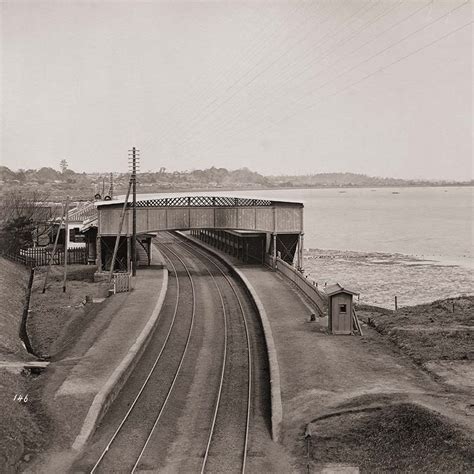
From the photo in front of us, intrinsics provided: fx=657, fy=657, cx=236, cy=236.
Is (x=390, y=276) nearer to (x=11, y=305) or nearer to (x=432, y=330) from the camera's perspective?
(x=432, y=330)

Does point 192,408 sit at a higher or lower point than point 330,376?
lower

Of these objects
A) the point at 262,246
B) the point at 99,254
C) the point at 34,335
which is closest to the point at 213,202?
the point at 262,246

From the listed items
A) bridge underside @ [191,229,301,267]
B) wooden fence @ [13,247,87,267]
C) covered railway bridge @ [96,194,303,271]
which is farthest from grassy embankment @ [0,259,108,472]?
bridge underside @ [191,229,301,267]

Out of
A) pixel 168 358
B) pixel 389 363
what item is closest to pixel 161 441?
pixel 168 358

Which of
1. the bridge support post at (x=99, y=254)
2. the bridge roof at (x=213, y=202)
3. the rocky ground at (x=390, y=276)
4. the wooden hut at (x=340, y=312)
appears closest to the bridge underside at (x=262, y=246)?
the bridge roof at (x=213, y=202)

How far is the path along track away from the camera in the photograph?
1588 centimetres

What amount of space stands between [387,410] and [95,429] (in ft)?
25.6

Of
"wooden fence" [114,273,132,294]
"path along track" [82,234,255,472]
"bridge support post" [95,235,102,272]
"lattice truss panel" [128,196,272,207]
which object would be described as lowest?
"path along track" [82,234,255,472]

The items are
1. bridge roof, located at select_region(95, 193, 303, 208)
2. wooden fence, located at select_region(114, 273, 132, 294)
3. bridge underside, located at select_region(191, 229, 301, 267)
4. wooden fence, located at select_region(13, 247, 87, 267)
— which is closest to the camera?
wooden fence, located at select_region(114, 273, 132, 294)

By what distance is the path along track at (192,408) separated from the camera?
15.9m

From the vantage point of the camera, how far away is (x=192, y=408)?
768 inches

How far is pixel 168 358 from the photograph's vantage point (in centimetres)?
2456

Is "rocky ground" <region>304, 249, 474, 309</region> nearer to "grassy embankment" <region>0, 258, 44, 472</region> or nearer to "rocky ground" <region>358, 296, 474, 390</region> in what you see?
"rocky ground" <region>358, 296, 474, 390</region>

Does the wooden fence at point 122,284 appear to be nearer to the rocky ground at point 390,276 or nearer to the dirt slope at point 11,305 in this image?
the dirt slope at point 11,305
